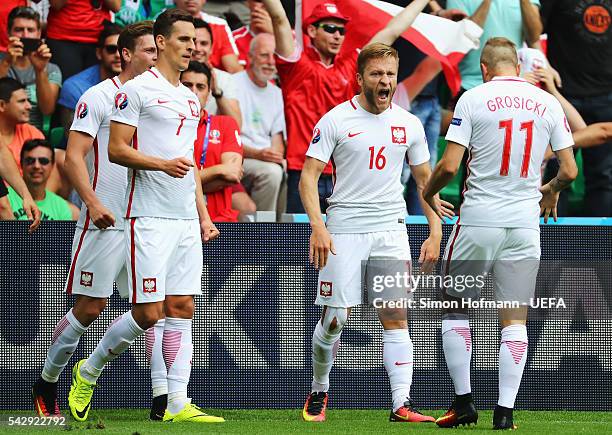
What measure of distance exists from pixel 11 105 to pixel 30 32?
912mm

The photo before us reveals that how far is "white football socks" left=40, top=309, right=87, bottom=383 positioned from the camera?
8.35m

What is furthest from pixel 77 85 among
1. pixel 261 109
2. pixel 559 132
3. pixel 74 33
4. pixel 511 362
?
pixel 511 362

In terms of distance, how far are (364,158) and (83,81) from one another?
4025 millimetres

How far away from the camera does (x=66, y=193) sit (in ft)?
36.7

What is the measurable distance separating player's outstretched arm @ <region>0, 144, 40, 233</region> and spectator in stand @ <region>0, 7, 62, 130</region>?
227cm

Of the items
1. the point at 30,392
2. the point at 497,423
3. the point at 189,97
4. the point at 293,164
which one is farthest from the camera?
the point at 293,164

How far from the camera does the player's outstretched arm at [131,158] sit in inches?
301

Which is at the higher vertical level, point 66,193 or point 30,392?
point 66,193

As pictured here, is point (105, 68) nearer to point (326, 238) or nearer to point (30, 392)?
point (30, 392)

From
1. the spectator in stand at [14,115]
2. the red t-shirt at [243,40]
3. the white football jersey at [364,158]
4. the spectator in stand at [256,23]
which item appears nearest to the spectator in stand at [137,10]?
the spectator in stand at [256,23]

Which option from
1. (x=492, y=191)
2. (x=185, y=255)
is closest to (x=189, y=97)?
(x=185, y=255)

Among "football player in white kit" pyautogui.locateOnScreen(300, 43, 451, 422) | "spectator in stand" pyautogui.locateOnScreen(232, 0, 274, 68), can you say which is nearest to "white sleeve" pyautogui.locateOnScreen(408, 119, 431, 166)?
"football player in white kit" pyautogui.locateOnScreen(300, 43, 451, 422)

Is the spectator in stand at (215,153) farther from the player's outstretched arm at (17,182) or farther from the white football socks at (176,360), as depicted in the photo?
the white football socks at (176,360)

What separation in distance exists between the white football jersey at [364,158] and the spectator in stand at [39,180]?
9.84 feet
